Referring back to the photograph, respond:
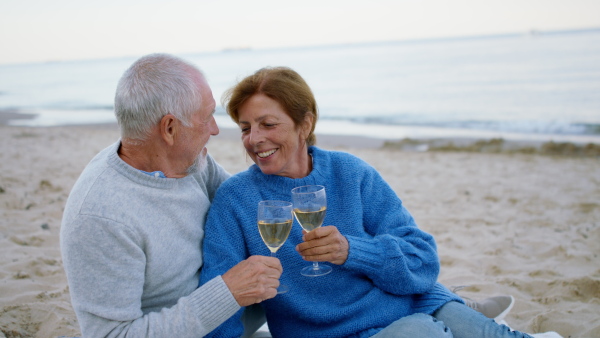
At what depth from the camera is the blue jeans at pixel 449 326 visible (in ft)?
7.16

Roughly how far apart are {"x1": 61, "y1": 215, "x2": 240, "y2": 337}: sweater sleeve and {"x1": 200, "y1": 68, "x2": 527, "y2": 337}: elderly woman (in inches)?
13.2

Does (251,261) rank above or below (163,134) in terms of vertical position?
below

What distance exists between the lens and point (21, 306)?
3.29 meters

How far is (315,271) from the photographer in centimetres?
238

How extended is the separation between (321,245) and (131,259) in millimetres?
818

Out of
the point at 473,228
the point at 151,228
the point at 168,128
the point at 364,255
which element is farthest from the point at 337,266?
the point at 473,228

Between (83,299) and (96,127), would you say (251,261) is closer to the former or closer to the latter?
(83,299)

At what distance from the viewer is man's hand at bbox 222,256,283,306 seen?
2092 millimetres

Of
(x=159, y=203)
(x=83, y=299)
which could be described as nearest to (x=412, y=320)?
(x=159, y=203)

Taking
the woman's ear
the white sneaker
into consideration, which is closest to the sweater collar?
the woman's ear

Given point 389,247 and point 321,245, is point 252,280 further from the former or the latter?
point 389,247

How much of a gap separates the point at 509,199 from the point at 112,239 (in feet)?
18.8

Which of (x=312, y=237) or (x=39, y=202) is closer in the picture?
(x=312, y=237)

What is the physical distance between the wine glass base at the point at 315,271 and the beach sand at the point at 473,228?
79cm
